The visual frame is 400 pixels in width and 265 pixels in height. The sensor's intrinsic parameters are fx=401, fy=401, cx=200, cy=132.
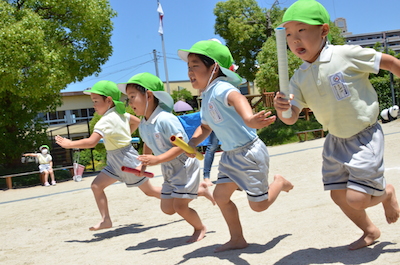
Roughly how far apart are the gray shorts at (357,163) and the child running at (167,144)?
1325 millimetres

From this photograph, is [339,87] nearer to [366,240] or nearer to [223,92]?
[223,92]

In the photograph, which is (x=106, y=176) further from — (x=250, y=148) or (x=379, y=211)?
(x=379, y=211)

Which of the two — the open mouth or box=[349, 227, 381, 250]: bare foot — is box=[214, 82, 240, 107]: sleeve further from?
box=[349, 227, 381, 250]: bare foot

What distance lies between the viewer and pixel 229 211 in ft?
10.5

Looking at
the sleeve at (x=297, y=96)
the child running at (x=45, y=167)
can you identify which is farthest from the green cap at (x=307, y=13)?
the child running at (x=45, y=167)

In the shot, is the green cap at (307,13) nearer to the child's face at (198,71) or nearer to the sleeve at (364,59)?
the sleeve at (364,59)

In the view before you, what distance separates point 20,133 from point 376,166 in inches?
512

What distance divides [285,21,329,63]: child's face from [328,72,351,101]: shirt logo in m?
0.21

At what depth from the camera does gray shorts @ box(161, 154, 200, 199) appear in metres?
3.71

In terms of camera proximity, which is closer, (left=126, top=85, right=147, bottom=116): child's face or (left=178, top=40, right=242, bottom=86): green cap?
(left=178, top=40, right=242, bottom=86): green cap

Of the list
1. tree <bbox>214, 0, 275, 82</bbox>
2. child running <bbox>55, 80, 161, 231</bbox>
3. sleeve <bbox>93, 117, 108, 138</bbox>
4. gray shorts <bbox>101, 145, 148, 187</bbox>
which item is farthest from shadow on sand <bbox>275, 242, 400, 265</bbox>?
tree <bbox>214, 0, 275, 82</bbox>

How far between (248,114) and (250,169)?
19.5 inches

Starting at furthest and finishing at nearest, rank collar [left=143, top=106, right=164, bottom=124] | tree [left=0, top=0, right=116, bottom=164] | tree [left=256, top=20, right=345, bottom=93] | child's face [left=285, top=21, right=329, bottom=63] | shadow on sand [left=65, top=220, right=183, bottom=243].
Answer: tree [left=256, top=20, right=345, bottom=93]
tree [left=0, top=0, right=116, bottom=164]
shadow on sand [left=65, top=220, right=183, bottom=243]
collar [left=143, top=106, right=164, bottom=124]
child's face [left=285, top=21, right=329, bottom=63]

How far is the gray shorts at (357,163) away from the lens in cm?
257
